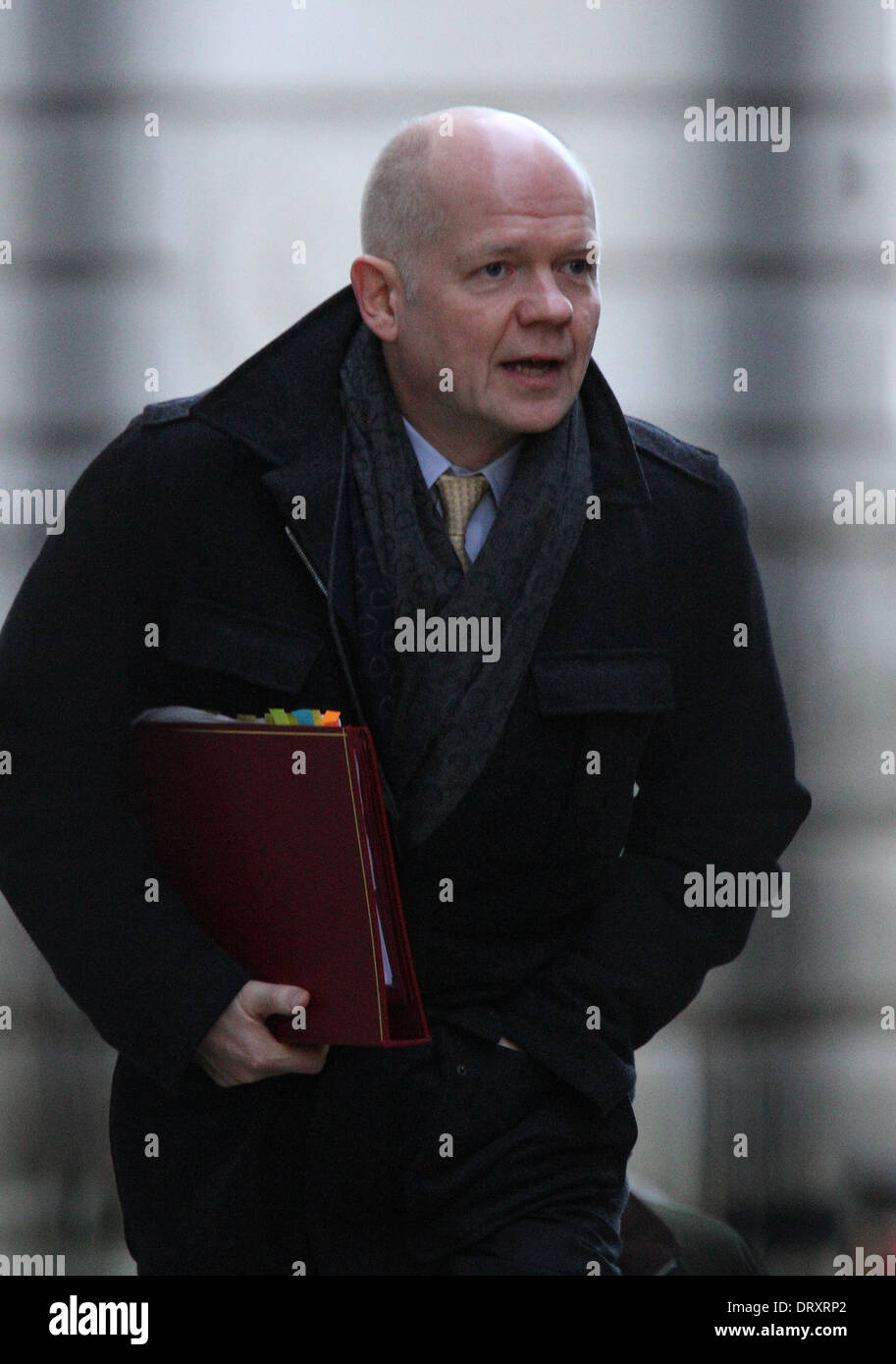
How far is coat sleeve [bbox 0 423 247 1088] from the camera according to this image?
1.81 meters

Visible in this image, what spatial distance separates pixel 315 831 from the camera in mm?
1695

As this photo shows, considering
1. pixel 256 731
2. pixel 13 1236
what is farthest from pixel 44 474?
pixel 256 731

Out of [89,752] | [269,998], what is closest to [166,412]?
[89,752]

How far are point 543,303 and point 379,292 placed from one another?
19 cm

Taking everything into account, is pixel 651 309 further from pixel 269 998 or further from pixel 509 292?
pixel 269 998

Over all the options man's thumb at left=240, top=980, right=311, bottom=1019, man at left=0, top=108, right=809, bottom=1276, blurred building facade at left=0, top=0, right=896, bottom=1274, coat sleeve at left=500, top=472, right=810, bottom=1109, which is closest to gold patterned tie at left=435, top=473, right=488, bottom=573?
man at left=0, top=108, right=809, bottom=1276

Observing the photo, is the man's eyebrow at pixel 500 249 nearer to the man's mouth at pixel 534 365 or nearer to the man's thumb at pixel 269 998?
the man's mouth at pixel 534 365

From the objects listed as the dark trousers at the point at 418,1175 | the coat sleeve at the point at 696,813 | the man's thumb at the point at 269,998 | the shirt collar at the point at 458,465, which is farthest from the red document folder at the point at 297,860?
the shirt collar at the point at 458,465

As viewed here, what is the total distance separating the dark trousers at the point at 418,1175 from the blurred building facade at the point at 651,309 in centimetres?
119

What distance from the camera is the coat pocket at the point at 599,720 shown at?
1.84 metres

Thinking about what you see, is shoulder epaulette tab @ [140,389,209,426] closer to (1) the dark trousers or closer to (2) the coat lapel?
(2) the coat lapel

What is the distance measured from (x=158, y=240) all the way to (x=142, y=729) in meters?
1.39

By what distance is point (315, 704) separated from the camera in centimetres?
183

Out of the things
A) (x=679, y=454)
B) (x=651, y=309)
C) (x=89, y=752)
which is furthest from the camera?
(x=651, y=309)
